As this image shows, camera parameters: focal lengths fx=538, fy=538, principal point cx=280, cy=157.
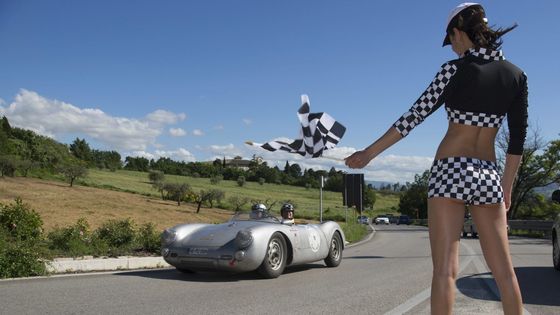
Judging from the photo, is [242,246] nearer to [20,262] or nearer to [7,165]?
[20,262]

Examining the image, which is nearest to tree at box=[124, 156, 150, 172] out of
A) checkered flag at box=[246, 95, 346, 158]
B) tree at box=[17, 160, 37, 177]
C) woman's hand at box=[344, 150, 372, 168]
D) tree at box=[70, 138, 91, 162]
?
tree at box=[70, 138, 91, 162]

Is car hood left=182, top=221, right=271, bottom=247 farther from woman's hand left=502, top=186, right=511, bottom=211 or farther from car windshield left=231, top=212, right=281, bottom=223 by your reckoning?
woman's hand left=502, top=186, right=511, bottom=211

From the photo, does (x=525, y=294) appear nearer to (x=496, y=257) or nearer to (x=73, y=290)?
(x=496, y=257)

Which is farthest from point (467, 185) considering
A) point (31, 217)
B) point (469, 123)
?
point (31, 217)

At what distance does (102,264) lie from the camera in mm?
8898

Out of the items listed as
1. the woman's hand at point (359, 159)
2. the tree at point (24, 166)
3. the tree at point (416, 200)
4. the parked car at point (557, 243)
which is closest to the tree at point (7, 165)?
the tree at point (24, 166)

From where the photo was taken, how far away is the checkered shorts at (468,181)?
2.75 m

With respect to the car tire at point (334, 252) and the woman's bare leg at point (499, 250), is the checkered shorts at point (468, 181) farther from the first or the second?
the car tire at point (334, 252)

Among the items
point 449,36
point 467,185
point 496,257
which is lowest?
point 496,257

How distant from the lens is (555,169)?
4797 centimetres

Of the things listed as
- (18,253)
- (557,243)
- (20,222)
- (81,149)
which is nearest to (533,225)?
(557,243)

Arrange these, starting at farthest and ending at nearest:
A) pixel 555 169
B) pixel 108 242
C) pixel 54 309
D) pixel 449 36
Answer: pixel 555 169 < pixel 108 242 < pixel 54 309 < pixel 449 36

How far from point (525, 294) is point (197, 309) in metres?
4.11

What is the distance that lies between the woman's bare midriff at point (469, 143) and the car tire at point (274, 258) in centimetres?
542
